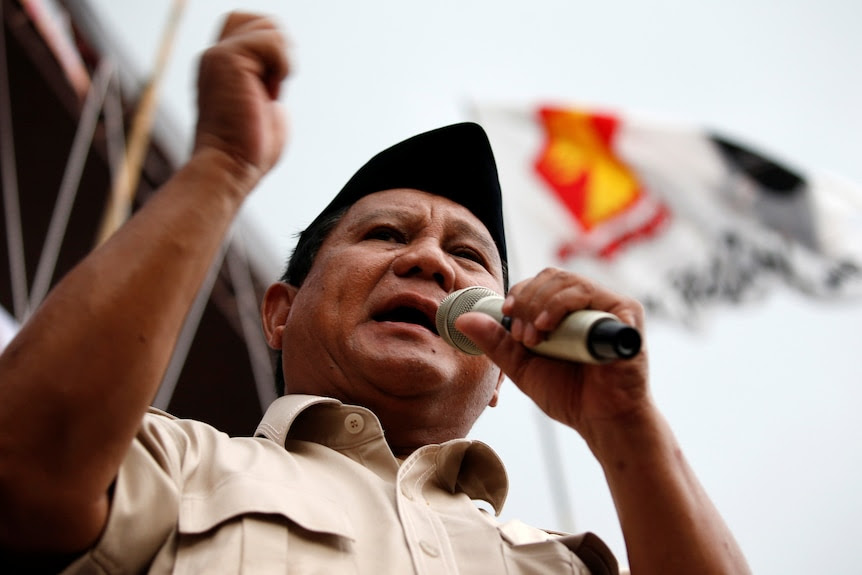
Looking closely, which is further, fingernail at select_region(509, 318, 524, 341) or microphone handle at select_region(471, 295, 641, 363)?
fingernail at select_region(509, 318, 524, 341)

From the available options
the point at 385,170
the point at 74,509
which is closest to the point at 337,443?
the point at 74,509

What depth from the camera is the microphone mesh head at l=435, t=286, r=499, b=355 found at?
1.81m

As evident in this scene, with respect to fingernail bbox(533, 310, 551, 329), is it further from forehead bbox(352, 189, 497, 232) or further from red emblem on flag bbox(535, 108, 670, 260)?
red emblem on flag bbox(535, 108, 670, 260)

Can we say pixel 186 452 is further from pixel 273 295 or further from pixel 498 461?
pixel 273 295

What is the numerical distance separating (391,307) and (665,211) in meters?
6.90

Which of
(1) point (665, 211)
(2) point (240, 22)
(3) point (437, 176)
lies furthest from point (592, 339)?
(1) point (665, 211)

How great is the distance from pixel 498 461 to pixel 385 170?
1050 millimetres

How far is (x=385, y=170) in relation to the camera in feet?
8.73

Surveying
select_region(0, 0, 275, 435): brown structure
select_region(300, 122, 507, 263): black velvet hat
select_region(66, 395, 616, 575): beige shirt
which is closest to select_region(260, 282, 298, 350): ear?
select_region(300, 122, 507, 263): black velvet hat

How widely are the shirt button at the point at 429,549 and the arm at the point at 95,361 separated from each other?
604 millimetres

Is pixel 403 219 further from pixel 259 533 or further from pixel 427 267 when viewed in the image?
pixel 259 533

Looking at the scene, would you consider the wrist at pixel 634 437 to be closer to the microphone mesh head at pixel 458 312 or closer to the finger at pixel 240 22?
the microphone mesh head at pixel 458 312

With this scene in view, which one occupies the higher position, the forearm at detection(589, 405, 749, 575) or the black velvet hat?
the black velvet hat

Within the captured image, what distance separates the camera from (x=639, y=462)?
5.31 ft
